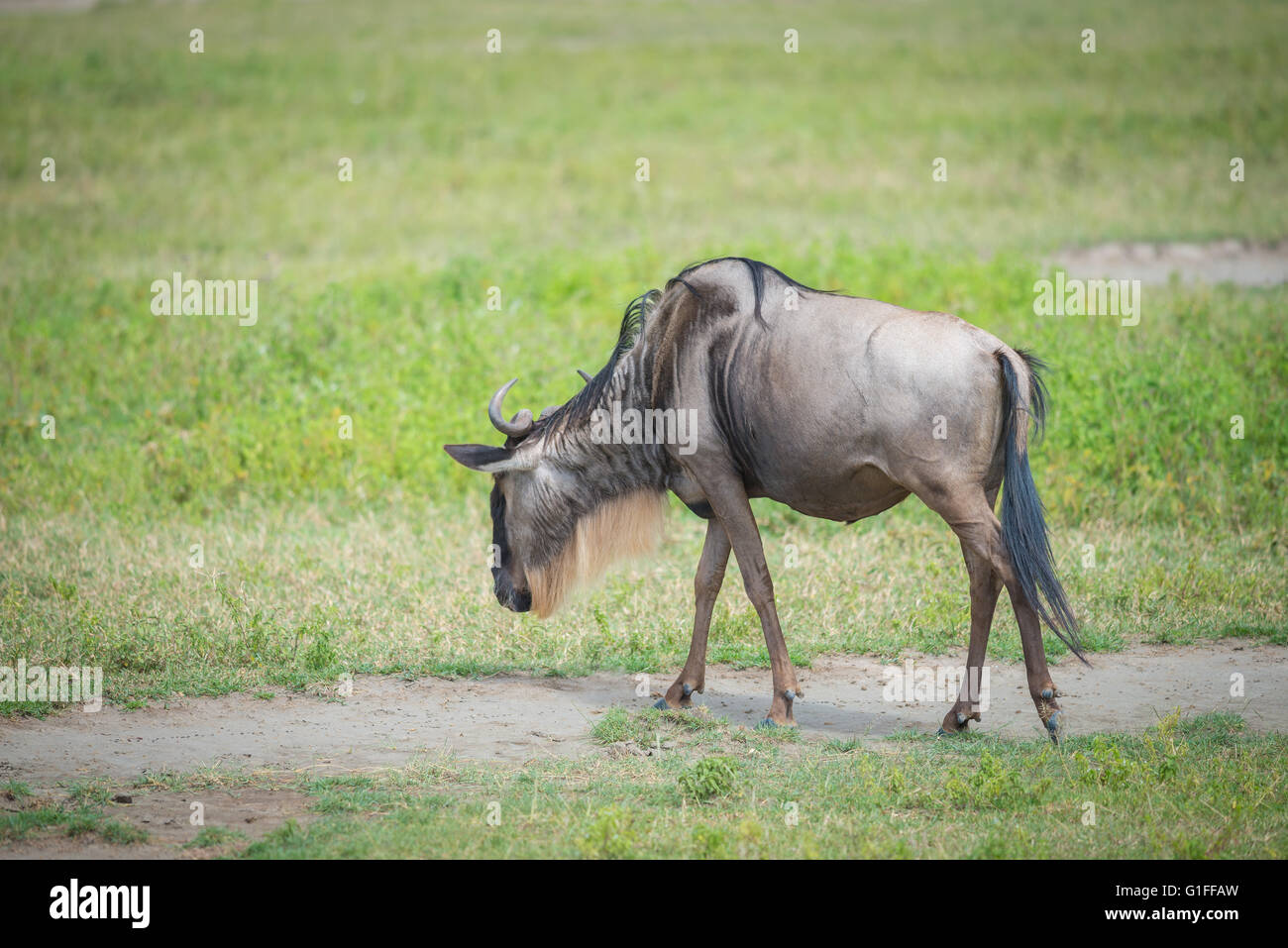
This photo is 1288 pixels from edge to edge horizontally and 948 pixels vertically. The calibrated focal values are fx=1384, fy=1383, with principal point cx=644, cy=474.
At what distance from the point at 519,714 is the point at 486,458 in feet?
4.67

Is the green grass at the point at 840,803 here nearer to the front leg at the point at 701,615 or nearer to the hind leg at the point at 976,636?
the hind leg at the point at 976,636

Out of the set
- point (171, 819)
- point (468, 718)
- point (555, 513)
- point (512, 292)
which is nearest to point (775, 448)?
point (555, 513)

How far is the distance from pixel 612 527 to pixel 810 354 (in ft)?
5.19

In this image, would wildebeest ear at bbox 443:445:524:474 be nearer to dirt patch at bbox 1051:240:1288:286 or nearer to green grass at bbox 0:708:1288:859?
green grass at bbox 0:708:1288:859

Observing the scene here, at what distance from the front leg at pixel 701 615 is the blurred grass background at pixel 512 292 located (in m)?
0.74

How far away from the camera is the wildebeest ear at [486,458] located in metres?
7.61

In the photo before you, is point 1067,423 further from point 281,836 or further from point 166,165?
point 166,165

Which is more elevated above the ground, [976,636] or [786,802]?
[976,636]

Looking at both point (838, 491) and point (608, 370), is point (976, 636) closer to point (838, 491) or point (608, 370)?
point (838, 491)

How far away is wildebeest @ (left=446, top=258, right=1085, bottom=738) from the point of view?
681 cm

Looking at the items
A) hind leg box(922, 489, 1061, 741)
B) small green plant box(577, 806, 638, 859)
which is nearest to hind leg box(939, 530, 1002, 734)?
hind leg box(922, 489, 1061, 741)

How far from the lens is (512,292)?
50.9 ft

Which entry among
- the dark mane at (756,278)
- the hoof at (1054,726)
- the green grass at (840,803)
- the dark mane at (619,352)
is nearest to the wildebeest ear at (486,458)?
the dark mane at (619,352)

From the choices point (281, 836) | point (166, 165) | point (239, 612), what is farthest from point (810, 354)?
point (166, 165)
